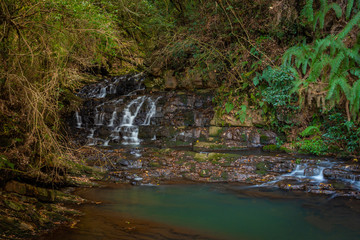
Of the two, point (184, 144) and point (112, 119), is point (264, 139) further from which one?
point (112, 119)

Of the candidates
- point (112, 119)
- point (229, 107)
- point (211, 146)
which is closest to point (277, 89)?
point (229, 107)

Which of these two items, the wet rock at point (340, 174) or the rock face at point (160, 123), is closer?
the wet rock at point (340, 174)

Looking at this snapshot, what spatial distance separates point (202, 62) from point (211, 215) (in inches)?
375

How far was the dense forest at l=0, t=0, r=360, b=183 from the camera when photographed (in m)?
4.17

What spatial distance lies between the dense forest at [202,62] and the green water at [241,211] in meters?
1.81

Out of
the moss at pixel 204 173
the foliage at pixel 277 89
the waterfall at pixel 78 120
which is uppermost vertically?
the foliage at pixel 277 89

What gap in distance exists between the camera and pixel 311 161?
813 cm

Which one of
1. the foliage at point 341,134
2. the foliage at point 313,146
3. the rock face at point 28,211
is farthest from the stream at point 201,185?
the foliage at point 341,134

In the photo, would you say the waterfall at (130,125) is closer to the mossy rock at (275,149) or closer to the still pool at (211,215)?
the still pool at (211,215)

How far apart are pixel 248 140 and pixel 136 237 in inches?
298

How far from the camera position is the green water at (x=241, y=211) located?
4766 mm

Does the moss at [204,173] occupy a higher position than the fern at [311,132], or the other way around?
the fern at [311,132]

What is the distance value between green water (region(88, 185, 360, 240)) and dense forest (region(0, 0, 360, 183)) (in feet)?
5.94

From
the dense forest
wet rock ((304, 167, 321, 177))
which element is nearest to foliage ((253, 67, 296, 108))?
the dense forest
